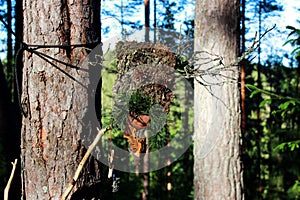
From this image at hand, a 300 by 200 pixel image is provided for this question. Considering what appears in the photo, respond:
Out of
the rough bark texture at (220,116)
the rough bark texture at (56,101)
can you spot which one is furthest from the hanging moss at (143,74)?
the rough bark texture at (220,116)

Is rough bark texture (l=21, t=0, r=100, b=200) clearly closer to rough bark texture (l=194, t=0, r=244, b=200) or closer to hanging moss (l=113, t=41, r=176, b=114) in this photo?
hanging moss (l=113, t=41, r=176, b=114)

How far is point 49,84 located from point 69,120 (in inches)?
5.7

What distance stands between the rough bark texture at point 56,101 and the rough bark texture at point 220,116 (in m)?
2.21

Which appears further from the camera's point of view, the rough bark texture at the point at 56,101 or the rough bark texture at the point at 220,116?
the rough bark texture at the point at 220,116

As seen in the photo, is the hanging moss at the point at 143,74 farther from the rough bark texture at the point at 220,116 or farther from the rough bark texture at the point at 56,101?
the rough bark texture at the point at 220,116

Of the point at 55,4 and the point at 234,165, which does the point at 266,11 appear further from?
the point at 55,4

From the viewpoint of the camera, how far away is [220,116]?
3518 mm

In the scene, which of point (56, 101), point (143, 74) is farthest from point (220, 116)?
point (56, 101)

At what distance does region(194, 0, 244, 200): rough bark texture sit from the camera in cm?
352

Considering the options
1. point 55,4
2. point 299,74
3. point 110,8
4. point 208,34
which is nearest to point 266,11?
point 299,74

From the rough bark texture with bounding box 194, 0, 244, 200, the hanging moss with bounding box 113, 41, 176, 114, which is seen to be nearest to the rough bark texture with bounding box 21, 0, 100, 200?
the hanging moss with bounding box 113, 41, 176, 114

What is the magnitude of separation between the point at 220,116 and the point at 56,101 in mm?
2317

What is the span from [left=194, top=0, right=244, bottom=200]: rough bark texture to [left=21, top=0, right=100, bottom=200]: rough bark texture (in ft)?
7.25

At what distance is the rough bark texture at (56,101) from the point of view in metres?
1.40
